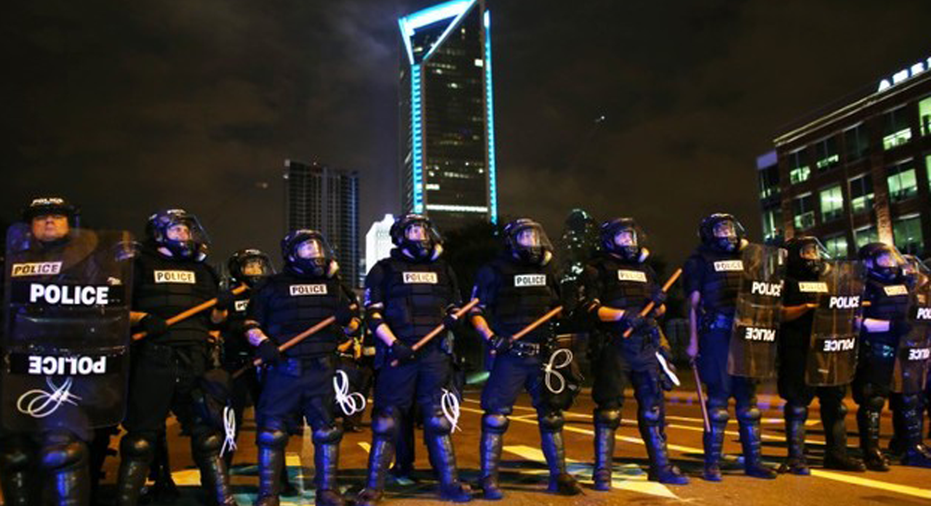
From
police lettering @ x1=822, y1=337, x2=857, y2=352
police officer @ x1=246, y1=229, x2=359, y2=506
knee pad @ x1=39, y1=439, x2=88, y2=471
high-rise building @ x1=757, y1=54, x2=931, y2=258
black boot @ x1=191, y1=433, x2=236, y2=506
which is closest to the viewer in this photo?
knee pad @ x1=39, y1=439, x2=88, y2=471

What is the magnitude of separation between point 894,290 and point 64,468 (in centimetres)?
787

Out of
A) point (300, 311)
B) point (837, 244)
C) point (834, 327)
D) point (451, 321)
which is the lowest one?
point (834, 327)

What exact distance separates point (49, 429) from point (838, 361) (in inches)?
274

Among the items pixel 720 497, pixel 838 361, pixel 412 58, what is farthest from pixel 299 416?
pixel 412 58

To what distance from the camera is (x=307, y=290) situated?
19.3 feet

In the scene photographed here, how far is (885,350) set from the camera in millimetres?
7727

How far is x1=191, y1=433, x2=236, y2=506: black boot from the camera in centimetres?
544

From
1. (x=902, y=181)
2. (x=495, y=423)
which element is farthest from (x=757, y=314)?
(x=902, y=181)

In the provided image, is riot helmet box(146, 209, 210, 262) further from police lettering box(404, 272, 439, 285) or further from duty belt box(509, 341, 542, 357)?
duty belt box(509, 341, 542, 357)

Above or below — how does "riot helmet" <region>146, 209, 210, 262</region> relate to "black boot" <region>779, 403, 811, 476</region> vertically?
above

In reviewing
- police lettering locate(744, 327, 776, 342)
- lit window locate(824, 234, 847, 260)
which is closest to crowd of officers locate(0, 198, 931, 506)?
police lettering locate(744, 327, 776, 342)

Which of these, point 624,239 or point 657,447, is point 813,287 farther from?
point 657,447

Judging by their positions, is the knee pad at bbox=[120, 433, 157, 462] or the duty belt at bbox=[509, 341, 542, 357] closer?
the knee pad at bbox=[120, 433, 157, 462]

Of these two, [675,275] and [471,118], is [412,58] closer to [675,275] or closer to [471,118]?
[471,118]
